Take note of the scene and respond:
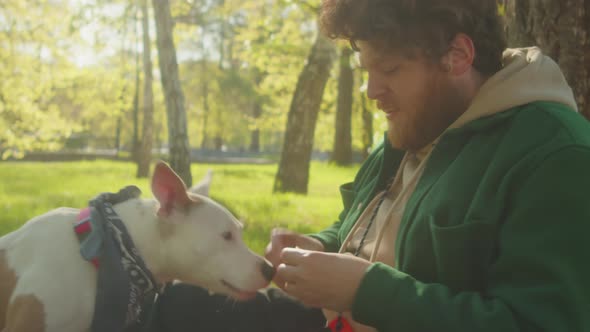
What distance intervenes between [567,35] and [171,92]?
679 cm

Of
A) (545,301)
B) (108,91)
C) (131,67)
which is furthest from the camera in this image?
(108,91)

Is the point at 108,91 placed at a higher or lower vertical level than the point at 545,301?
higher

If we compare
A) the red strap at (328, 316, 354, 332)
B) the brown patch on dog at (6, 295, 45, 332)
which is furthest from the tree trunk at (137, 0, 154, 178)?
the red strap at (328, 316, 354, 332)

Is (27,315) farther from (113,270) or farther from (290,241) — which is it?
(290,241)

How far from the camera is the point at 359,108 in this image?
1844 centimetres

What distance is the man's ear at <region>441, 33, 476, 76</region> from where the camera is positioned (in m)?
1.62

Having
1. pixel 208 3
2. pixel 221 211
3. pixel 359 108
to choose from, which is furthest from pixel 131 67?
pixel 221 211

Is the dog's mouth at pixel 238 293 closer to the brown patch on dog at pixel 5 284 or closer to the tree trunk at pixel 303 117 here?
the brown patch on dog at pixel 5 284

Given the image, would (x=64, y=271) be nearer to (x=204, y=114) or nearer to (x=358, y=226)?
(x=358, y=226)

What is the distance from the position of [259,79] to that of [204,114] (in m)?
5.27

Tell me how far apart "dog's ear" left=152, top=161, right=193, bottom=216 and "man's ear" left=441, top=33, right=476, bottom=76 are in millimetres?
1024

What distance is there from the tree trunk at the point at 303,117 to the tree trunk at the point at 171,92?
4.87 ft

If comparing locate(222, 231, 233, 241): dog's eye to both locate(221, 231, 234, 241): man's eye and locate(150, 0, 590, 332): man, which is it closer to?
locate(221, 231, 234, 241): man's eye

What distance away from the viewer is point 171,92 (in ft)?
27.7
